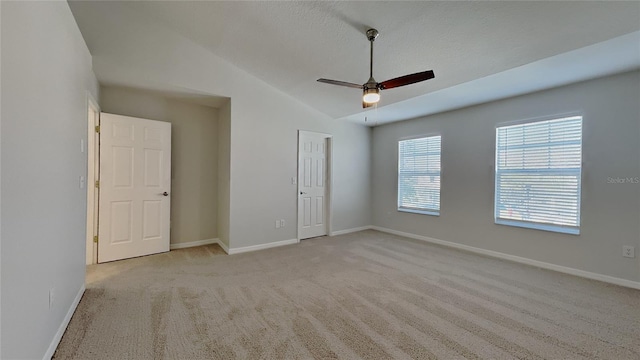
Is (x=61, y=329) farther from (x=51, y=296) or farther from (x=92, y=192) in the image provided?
(x=92, y=192)

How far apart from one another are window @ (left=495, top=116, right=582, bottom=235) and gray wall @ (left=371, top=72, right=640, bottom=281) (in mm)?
101

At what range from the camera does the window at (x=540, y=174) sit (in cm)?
341

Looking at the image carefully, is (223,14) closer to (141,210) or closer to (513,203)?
(141,210)

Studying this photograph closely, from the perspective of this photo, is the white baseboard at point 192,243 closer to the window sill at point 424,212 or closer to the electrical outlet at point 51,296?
the electrical outlet at point 51,296

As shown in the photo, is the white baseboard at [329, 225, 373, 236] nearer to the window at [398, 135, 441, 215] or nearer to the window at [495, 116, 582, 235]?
the window at [398, 135, 441, 215]

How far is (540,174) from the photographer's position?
3689 millimetres

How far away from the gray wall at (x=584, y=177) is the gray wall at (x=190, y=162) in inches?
150

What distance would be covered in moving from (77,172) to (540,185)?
5514 mm

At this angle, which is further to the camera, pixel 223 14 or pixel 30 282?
pixel 223 14

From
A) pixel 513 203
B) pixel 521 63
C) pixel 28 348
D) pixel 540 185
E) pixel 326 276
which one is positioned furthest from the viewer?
pixel 513 203

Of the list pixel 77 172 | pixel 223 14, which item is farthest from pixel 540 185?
pixel 77 172

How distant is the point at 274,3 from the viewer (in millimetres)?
2615

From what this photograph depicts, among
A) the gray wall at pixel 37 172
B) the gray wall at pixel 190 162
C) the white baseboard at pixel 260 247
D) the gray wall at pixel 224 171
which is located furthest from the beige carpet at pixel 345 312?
the gray wall at pixel 190 162

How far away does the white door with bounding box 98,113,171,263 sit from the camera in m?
3.58
